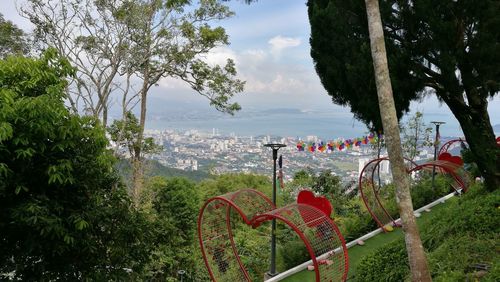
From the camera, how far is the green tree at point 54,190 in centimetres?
296

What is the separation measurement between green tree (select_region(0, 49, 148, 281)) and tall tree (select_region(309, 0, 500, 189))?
3669mm

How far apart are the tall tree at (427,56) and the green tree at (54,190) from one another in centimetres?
367

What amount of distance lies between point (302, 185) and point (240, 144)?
15685 mm

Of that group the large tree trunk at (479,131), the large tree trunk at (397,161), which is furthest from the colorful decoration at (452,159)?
the large tree trunk at (397,161)

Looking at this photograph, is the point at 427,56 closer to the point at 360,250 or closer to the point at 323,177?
the point at 360,250

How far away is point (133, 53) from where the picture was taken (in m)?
11.6

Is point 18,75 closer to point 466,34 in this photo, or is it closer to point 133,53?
point 466,34

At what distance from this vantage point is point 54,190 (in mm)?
3328

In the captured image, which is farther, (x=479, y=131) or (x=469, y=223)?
(x=479, y=131)

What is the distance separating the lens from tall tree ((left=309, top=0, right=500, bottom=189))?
16.9 ft

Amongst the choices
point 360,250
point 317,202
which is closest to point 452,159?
point 360,250

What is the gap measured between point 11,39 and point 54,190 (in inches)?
364

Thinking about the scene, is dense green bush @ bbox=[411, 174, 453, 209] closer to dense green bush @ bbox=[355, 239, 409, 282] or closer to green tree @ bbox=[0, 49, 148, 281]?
dense green bush @ bbox=[355, 239, 409, 282]

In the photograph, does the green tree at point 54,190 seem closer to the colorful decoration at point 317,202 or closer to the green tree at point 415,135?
the colorful decoration at point 317,202
